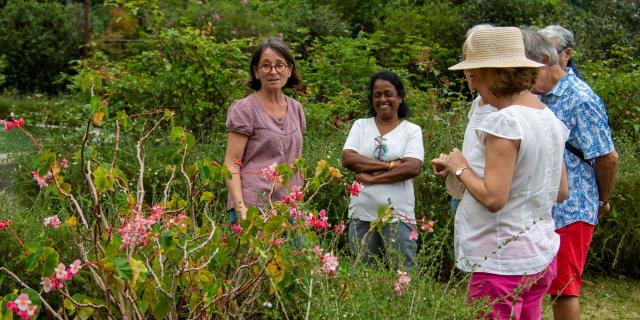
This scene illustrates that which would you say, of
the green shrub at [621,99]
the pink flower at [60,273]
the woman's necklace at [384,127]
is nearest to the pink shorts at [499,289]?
the pink flower at [60,273]

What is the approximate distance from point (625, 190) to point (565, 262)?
287 cm

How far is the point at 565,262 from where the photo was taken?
3.84 m

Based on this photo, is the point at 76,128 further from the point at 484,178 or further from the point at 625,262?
the point at 484,178

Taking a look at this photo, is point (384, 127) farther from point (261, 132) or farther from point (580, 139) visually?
point (580, 139)

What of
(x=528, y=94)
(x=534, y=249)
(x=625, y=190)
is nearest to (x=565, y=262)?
(x=534, y=249)

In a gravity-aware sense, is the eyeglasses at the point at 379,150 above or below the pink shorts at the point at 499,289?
below

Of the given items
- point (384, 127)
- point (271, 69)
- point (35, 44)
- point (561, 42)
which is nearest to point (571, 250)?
point (561, 42)

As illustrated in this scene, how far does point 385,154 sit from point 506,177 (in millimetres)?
1998

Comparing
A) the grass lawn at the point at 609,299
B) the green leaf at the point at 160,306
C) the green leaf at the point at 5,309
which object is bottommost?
the grass lawn at the point at 609,299

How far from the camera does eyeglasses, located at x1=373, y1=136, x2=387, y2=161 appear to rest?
482 cm

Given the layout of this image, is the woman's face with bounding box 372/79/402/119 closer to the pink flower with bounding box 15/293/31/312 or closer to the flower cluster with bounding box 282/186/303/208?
the flower cluster with bounding box 282/186/303/208

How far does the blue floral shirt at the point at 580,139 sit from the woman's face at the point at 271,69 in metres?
1.26

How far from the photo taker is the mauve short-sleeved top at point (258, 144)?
4066 mm

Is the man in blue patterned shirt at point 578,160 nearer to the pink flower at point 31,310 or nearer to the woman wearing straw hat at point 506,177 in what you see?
the woman wearing straw hat at point 506,177
